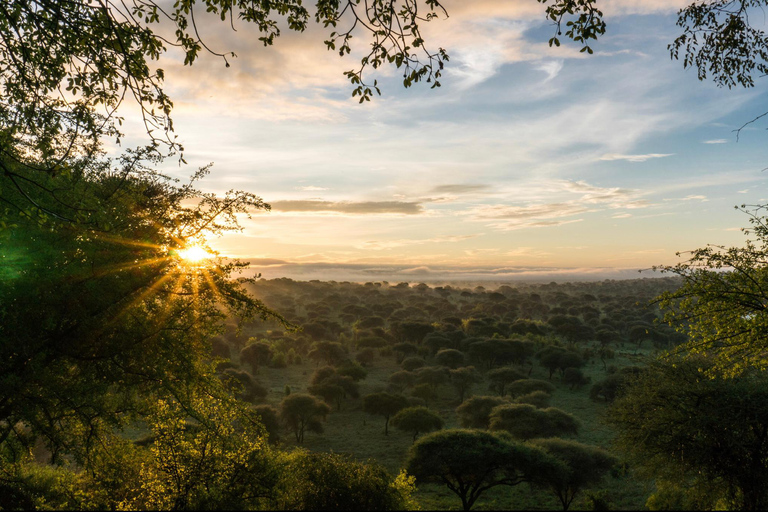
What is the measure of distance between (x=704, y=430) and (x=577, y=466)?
27.3 ft

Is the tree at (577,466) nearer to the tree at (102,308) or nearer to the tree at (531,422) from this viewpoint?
the tree at (531,422)

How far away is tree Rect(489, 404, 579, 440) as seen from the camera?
28.8m

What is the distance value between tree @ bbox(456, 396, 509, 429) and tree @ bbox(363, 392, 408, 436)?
17.0 ft

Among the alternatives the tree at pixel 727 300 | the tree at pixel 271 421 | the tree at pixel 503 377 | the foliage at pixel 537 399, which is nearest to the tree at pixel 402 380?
the tree at pixel 503 377

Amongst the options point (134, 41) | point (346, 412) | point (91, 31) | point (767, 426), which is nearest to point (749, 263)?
point (767, 426)

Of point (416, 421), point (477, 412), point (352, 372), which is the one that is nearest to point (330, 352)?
point (352, 372)

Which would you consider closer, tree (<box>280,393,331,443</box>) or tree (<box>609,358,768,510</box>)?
tree (<box>609,358,768,510</box>)

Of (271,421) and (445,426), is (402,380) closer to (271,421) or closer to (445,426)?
(445,426)

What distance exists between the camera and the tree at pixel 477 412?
108 feet

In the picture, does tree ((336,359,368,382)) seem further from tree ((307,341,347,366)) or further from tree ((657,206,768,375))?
tree ((657,206,768,375))

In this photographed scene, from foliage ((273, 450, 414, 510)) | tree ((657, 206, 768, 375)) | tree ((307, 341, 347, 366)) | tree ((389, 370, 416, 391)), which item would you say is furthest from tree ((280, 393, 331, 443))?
tree ((657, 206, 768, 375))

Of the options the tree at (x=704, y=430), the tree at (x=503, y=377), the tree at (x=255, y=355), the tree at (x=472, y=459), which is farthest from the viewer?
the tree at (x=255, y=355)

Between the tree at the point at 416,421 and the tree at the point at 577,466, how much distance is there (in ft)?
30.7

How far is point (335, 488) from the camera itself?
13.6 metres
